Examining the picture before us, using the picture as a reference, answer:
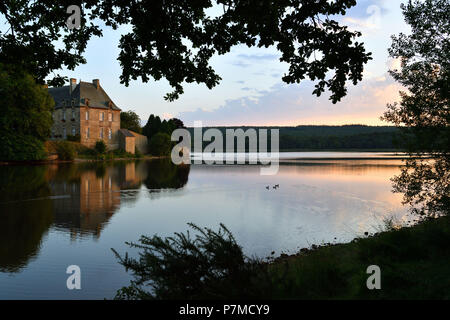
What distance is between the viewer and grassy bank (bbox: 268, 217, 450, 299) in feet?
16.3

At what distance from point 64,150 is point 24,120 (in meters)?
9.17

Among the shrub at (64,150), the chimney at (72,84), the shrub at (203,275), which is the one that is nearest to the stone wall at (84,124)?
the chimney at (72,84)

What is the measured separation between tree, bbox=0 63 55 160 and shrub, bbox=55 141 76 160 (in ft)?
13.2

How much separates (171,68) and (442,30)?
1066cm

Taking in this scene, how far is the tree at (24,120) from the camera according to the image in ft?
141

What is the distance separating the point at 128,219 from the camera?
48.9 ft

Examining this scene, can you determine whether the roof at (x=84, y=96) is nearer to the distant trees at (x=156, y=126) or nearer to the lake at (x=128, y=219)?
the distant trees at (x=156, y=126)

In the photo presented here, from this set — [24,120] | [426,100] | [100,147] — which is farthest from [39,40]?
[100,147]

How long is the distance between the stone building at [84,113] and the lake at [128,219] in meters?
39.6

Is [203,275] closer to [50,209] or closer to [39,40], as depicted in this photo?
[39,40]

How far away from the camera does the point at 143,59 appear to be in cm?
830

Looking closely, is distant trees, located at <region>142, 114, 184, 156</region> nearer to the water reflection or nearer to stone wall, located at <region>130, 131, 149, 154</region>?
stone wall, located at <region>130, 131, 149, 154</region>
